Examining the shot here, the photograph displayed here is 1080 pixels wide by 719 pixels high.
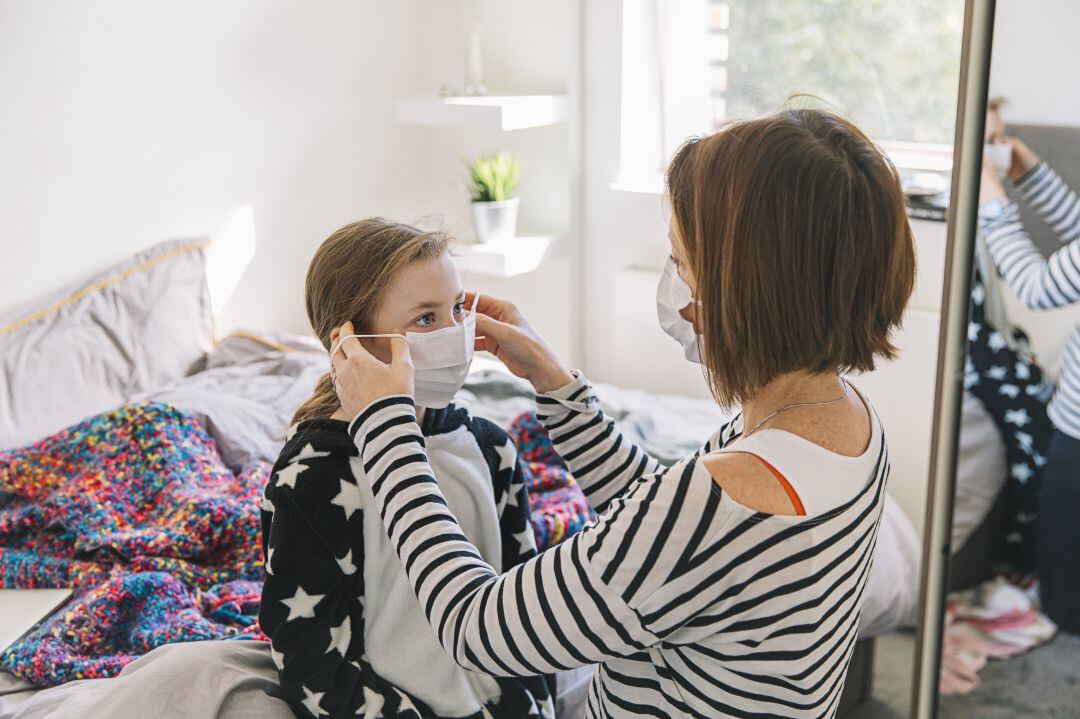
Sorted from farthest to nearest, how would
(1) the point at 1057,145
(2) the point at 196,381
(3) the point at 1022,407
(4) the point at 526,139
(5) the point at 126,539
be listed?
(4) the point at 526,139 → (2) the point at 196,381 → (5) the point at 126,539 → (3) the point at 1022,407 → (1) the point at 1057,145

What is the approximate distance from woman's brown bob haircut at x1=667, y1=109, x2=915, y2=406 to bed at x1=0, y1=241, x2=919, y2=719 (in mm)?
1162

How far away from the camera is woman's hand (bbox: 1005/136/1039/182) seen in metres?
1.35

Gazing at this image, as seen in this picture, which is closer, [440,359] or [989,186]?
[440,359]

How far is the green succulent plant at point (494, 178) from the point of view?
9.32ft

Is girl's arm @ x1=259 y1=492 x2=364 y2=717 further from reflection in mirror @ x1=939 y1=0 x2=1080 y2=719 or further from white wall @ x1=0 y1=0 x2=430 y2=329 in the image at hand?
white wall @ x1=0 y1=0 x2=430 y2=329

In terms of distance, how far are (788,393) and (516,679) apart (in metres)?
0.54

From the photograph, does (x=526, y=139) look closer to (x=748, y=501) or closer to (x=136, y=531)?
(x=136, y=531)

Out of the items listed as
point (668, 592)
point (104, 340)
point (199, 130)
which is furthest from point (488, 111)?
point (668, 592)

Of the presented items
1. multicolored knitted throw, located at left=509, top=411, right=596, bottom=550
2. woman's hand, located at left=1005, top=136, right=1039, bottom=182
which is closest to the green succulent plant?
multicolored knitted throw, located at left=509, top=411, right=596, bottom=550

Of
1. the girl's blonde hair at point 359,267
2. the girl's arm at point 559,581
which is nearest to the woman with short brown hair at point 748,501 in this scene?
the girl's arm at point 559,581

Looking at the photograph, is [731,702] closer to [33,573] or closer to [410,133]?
[33,573]

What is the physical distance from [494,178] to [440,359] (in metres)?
1.75

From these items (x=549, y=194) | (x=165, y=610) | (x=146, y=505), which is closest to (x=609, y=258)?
(x=549, y=194)

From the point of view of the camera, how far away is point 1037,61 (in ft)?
4.25
